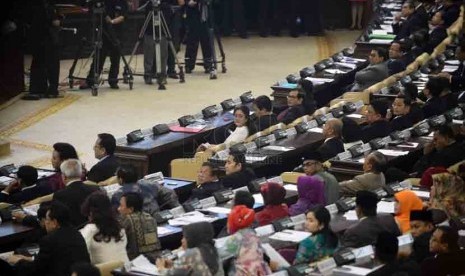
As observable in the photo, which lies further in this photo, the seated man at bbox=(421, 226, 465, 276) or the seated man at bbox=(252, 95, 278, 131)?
the seated man at bbox=(252, 95, 278, 131)

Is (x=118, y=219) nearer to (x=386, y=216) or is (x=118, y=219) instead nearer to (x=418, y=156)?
(x=386, y=216)

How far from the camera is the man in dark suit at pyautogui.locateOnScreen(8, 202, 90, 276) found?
986cm

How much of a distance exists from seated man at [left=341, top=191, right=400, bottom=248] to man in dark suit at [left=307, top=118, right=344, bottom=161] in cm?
307

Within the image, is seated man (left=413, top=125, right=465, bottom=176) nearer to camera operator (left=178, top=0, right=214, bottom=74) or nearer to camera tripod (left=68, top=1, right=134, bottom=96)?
camera tripod (left=68, top=1, right=134, bottom=96)

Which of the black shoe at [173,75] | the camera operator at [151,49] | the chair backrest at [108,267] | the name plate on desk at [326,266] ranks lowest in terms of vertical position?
the black shoe at [173,75]

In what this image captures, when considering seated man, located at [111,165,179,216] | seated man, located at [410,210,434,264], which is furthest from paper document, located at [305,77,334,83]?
seated man, located at [410,210,434,264]

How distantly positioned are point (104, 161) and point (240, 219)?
3.09 metres

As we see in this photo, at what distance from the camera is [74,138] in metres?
17.1

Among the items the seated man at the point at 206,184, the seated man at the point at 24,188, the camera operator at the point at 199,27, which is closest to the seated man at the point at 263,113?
the seated man at the point at 206,184

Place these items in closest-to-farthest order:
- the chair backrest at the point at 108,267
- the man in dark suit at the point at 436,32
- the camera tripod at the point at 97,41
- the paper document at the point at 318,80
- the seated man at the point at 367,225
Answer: the chair backrest at the point at 108,267 < the seated man at the point at 367,225 < the paper document at the point at 318,80 < the camera tripod at the point at 97,41 < the man in dark suit at the point at 436,32

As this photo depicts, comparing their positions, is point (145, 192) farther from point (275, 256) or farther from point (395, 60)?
point (395, 60)

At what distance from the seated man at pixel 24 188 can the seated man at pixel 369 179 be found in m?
2.91

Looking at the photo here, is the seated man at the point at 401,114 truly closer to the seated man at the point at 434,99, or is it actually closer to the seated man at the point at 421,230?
the seated man at the point at 434,99

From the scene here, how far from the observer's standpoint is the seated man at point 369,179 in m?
12.4
